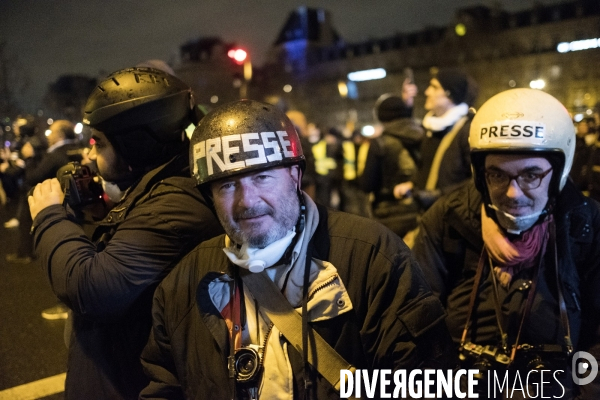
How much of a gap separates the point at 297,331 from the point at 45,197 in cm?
124

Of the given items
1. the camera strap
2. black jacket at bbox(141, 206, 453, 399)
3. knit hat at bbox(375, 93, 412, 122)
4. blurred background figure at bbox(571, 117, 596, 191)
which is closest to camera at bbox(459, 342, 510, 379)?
black jacket at bbox(141, 206, 453, 399)

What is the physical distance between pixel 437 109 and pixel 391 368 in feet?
10.9

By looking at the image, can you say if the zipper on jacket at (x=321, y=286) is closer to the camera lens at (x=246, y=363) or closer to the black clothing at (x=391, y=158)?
the camera lens at (x=246, y=363)

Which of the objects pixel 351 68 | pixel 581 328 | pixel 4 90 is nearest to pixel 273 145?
pixel 581 328

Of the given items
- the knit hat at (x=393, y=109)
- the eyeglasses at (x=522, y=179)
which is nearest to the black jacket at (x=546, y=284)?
the eyeglasses at (x=522, y=179)

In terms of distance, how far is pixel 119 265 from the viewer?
6.72ft

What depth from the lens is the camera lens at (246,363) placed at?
1.80 meters

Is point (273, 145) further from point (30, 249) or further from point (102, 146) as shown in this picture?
point (30, 249)

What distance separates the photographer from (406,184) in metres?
5.09

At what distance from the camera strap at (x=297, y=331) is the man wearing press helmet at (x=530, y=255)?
91cm

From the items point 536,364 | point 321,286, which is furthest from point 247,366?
point 536,364

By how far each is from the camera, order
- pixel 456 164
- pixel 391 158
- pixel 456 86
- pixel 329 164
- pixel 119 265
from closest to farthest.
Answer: pixel 119 265 < pixel 456 164 < pixel 456 86 < pixel 391 158 < pixel 329 164

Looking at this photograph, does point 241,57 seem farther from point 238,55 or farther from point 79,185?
point 79,185

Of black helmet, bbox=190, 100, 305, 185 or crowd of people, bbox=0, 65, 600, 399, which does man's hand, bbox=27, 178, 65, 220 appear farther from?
black helmet, bbox=190, 100, 305, 185
